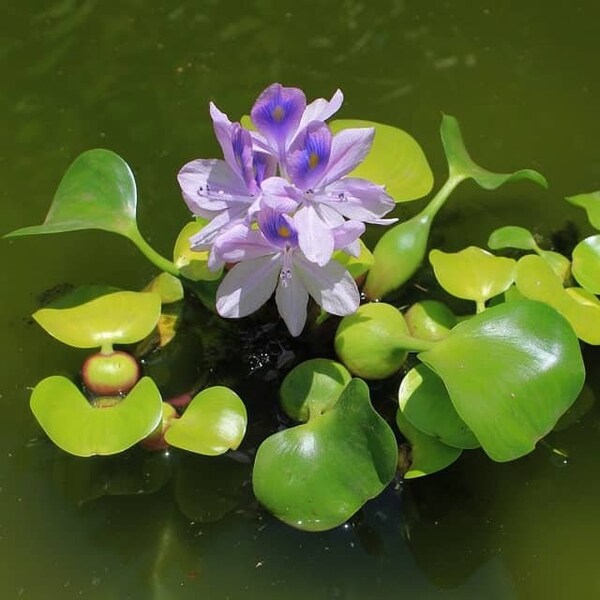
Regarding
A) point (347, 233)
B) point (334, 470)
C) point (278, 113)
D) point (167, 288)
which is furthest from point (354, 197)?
point (167, 288)

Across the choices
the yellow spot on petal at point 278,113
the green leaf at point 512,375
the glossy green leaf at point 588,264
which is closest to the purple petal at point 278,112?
the yellow spot on petal at point 278,113

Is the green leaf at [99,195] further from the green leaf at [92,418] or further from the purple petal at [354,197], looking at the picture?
the purple petal at [354,197]

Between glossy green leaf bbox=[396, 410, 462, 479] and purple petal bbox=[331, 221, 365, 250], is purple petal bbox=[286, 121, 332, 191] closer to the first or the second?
purple petal bbox=[331, 221, 365, 250]

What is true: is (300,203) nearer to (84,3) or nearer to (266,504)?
(266,504)

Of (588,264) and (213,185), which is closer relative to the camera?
(213,185)

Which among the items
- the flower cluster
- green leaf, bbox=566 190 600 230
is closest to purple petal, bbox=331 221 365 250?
the flower cluster

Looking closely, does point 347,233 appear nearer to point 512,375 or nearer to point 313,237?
point 313,237
